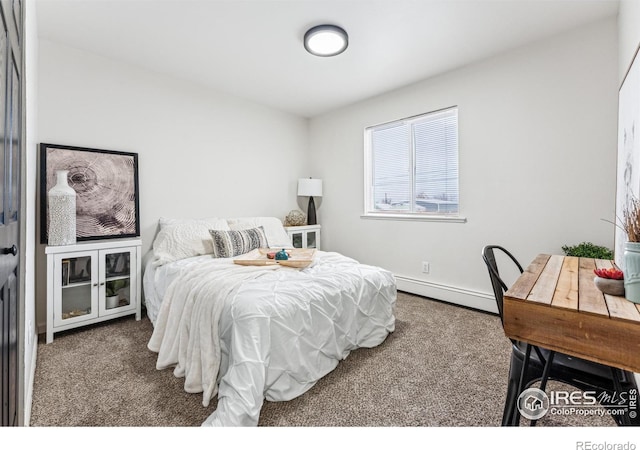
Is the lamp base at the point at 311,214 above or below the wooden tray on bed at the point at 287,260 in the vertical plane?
above

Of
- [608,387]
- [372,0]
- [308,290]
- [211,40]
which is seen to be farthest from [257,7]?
[608,387]

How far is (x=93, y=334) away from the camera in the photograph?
2.49 m

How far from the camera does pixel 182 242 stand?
9.40 feet

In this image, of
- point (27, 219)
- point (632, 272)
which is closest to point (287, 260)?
point (27, 219)

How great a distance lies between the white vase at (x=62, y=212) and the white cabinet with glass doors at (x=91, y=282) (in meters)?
0.08

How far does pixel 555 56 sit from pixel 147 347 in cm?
402

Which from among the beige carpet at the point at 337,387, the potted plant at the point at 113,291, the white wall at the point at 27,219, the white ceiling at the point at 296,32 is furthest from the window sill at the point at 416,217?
the white wall at the point at 27,219

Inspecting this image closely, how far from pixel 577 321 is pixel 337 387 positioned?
1.26m

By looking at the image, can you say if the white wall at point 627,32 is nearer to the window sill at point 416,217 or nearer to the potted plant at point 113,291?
the window sill at point 416,217

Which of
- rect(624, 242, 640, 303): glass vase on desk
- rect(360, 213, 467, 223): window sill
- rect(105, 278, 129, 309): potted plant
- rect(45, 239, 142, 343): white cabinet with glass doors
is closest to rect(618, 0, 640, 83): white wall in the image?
rect(624, 242, 640, 303): glass vase on desk

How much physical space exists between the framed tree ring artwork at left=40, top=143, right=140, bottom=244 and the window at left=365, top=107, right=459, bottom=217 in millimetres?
2724

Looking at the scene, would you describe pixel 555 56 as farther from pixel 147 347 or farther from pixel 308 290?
pixel 147 347

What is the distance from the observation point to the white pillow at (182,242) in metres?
2.75

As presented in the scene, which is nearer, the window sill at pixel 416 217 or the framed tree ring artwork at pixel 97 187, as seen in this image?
the framed tree ring artwork at pixel 97 187
